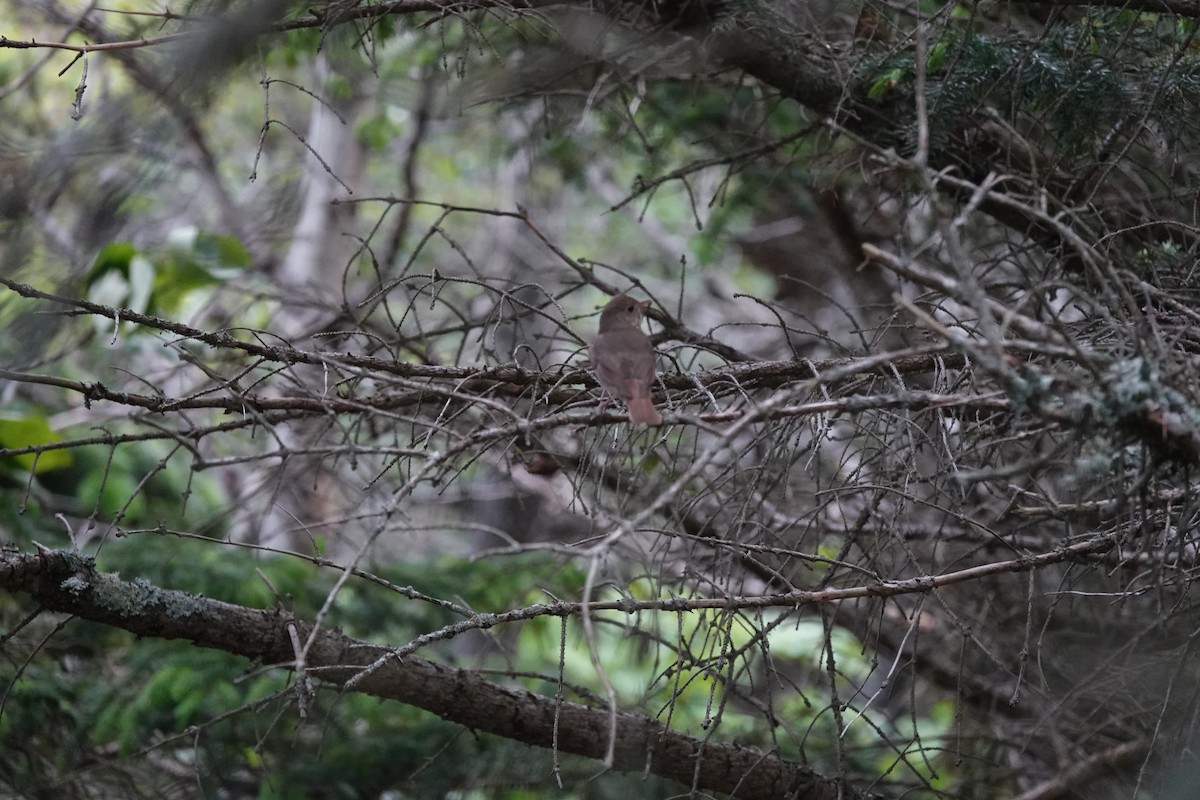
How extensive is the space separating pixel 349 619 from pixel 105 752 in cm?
105

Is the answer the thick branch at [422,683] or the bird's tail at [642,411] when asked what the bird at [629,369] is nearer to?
the bird's tail at [642,411]

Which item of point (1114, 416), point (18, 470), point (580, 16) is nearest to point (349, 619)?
point (18, 470)

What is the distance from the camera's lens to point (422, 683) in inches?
110

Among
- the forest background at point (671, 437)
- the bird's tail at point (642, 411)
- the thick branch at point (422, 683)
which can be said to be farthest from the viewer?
the thick branch at point (422, 683)

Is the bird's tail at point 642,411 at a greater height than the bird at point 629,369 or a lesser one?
lesser

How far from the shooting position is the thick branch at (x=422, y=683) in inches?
98.3

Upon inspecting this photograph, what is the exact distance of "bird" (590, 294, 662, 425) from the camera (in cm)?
239

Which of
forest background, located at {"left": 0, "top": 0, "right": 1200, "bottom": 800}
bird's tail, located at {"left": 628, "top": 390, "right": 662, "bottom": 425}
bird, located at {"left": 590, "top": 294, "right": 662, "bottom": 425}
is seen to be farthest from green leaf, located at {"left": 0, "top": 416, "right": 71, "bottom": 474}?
bird's tail, located at {"left": 628, "top": 390, "right": 662, "bottom": 425}

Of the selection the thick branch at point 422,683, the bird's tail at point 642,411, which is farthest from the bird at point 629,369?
the thick branch at point 422,683

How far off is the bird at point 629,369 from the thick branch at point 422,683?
85 cm

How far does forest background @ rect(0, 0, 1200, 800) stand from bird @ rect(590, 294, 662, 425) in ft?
0.29

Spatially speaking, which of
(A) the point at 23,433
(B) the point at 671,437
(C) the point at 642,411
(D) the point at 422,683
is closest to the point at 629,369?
(C) the point at 642,411

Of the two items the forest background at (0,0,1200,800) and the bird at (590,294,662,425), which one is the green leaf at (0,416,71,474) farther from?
the bird at (590,294,662,425)

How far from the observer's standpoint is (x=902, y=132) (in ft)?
10.2
